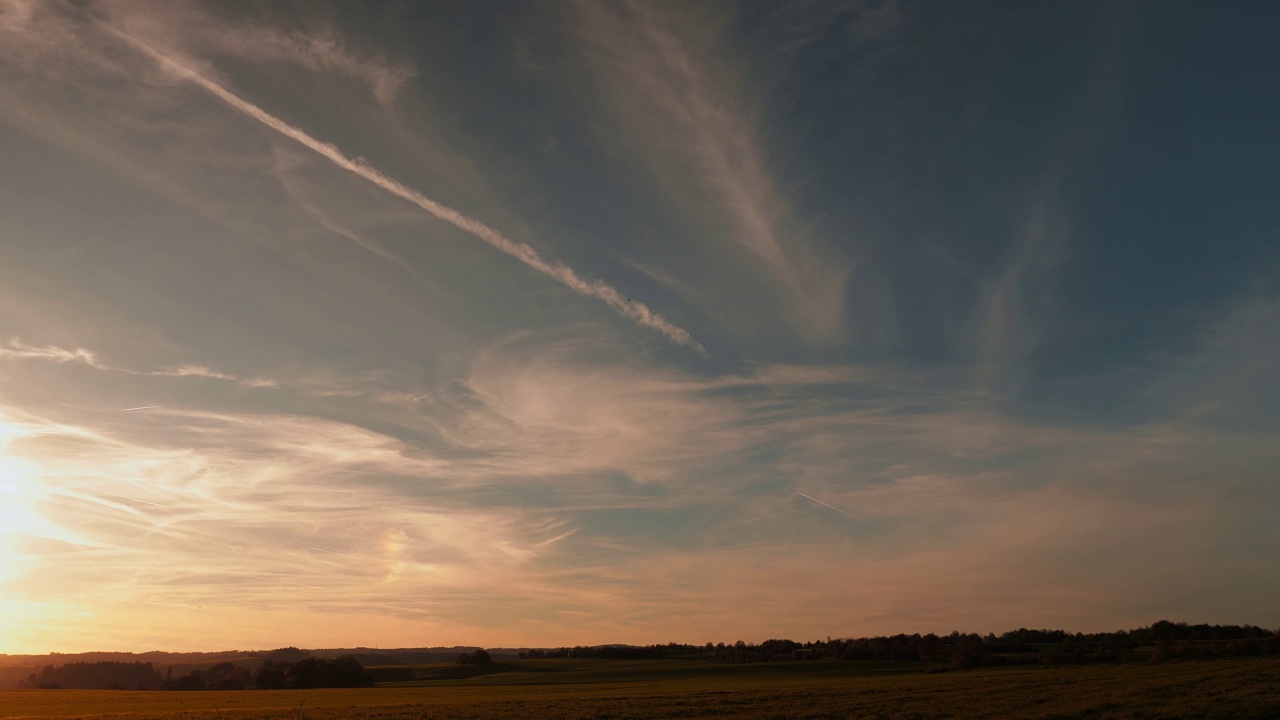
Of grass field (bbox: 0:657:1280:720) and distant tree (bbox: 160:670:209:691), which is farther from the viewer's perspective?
distant tree (bbox: 160:670:209:691)

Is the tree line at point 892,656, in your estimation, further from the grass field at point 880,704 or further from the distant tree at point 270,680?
the grass field at point 880,704

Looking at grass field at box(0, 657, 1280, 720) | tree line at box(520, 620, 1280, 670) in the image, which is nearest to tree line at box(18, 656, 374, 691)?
grass field at box(0, 657, 1280, 720)

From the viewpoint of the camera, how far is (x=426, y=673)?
13400cm

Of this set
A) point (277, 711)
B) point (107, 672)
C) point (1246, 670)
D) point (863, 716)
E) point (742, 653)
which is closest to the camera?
point (863, 716)

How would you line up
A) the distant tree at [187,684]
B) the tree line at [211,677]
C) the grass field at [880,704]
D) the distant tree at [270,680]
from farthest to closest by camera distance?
1. the distant tree at [187,684]
2. the tree line at [211,677]
3. the distant tree at [270,680]
4. the grass field at [880,704]

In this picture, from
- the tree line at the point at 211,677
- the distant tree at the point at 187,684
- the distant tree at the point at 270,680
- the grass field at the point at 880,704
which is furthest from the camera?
the distant tree at the point at 187,684

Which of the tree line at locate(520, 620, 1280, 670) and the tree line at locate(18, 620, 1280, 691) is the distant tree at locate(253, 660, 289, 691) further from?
the tree line at locate(520, 620, 1280, 670)

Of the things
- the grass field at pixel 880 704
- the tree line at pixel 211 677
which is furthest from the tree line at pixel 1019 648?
the tree line at pixel 211 677

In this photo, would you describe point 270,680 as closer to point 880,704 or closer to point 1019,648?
point 880,704

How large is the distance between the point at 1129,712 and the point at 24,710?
7163 centimetres

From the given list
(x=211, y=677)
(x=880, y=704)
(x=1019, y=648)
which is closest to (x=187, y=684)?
(x=211, y=677)

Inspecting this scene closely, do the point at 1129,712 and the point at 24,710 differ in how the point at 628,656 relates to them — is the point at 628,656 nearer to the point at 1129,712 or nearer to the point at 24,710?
the point at 24,710

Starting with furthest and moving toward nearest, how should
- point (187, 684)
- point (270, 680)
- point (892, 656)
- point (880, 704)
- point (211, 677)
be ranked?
point (892, 656)
point (211, 677)
point (187, 684)
point (270, 680)
point (880, 704)

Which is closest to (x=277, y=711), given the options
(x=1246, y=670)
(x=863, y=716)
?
(x=863, y=716)
